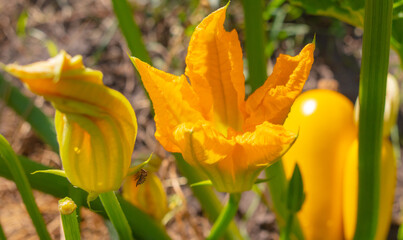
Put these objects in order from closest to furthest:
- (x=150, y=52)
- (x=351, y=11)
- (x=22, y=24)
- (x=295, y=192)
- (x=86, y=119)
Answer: (x=86, y=119), (x=295, y=192), (x=351, y=11), (x=22, y=24), (x=150, y=52)

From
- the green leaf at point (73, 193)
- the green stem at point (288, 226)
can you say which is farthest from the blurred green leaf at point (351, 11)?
the green leaf at point (73, 193)

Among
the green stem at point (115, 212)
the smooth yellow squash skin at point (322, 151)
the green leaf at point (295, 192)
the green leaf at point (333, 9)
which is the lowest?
the smooth yellow squash skin at point (322, 151)

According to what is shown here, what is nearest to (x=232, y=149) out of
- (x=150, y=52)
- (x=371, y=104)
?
(x=371, y=104)

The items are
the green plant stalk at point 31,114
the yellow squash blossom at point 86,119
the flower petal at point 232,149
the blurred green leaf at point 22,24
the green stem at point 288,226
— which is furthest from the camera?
the blurred green leaf at point 22,24

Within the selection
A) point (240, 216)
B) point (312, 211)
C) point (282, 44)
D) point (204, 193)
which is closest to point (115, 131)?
point (204, 193)

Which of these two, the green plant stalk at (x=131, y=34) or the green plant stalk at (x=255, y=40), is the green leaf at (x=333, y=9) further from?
the green plant stalk at (x=131, y=34)

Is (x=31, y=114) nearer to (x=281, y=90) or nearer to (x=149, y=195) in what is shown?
(x=149, y=195)

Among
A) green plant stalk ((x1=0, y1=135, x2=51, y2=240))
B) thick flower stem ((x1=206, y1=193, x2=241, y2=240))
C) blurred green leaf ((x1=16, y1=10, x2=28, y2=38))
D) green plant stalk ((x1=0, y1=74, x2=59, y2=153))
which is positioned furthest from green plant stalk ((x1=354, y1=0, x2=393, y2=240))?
blurred green leaf ((x1=16, y1=10, x2=28, y2=38))

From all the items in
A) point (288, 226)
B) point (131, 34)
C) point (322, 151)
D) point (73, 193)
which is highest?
point (131, 34)
